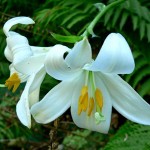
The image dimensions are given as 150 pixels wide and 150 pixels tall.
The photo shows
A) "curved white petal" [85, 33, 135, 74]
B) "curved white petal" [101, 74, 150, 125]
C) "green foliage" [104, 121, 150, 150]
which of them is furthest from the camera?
"green foliage" [104, 121, 150, 150]

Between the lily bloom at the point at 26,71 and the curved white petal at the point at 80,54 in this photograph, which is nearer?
the curved white petal at the point at 80,54

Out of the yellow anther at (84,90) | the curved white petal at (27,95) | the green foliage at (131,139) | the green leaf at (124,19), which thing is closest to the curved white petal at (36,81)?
the curved white petal at (27,95)

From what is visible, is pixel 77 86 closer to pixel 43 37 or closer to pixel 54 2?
pixel 43 37

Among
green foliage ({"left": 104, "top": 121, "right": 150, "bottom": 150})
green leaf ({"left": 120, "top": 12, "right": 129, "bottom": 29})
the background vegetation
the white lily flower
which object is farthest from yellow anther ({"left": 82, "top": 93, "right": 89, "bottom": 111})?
green leaf ({"left": 120, "top": 12, "right": 129, "bottom": 29})

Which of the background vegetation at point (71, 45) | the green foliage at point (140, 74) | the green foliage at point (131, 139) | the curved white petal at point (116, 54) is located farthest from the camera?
the green foliage at point (140, 74)

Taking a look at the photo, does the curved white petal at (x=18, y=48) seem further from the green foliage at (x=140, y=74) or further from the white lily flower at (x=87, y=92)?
the green foliage at (x=140, y=74)

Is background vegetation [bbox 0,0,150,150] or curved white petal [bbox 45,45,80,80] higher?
curved white petal [bbox 45,45,80,80]

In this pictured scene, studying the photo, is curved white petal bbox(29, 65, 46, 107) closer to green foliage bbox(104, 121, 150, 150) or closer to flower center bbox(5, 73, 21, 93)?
flower center bbox(5, 73, 21, 93)
